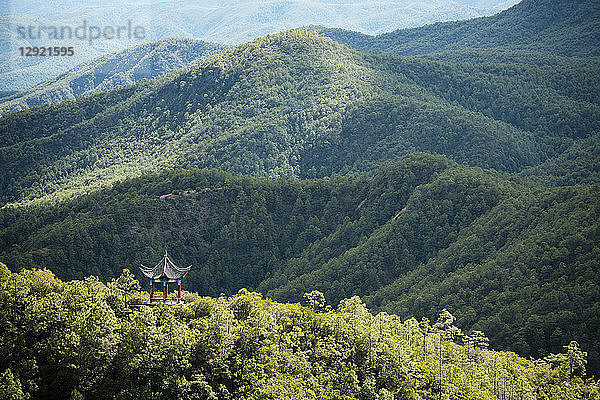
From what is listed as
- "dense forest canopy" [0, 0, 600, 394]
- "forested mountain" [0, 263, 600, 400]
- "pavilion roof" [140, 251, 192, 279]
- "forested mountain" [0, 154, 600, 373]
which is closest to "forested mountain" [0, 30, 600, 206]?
"dense forest canopy" [0, 0, 600, 394]

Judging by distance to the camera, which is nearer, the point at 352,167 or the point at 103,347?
the point at 103,347

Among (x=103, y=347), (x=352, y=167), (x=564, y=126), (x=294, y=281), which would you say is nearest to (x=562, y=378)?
(x=103, y=347)

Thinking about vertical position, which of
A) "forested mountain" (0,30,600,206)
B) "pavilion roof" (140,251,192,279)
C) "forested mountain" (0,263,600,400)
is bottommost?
"forested mountain" (0,30,600,206)

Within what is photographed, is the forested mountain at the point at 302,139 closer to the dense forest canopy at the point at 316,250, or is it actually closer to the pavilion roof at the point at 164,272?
the dense forest canopy at the point at 316,250

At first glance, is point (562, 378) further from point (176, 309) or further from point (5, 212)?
point (5, 212)

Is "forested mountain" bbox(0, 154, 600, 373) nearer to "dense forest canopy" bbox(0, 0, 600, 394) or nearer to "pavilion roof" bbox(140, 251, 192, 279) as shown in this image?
"dense forest canopy" bbox(0, 0, 600, 394)

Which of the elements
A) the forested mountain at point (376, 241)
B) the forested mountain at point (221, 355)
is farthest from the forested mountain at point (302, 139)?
the forested mountain at point (221, 355)
